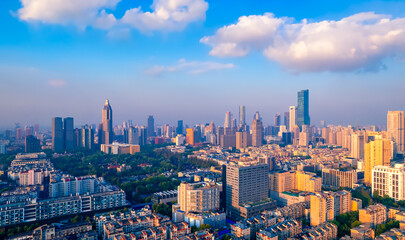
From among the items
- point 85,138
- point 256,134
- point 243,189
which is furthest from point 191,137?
point 243,189

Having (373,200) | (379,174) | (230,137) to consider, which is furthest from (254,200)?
(230,137)

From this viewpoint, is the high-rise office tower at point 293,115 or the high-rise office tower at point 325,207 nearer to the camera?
the high-rise office tower at point 325,207

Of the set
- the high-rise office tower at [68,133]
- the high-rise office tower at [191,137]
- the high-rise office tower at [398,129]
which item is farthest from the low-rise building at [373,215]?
the high-rise office tower at [191,137]

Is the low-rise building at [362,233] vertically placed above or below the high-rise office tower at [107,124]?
below

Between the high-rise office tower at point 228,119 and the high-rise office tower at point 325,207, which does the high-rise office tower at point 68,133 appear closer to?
the high-rise office tower at point 325,207

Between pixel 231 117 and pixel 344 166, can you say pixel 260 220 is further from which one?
pixel 231 117

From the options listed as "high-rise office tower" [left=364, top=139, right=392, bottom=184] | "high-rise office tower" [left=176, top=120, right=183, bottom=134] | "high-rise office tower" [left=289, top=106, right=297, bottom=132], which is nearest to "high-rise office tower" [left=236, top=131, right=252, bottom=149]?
"high-rise office tower" [left=176, top=120, right=183, bottom=134]

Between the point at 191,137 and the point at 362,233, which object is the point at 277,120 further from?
the point at 362,233
